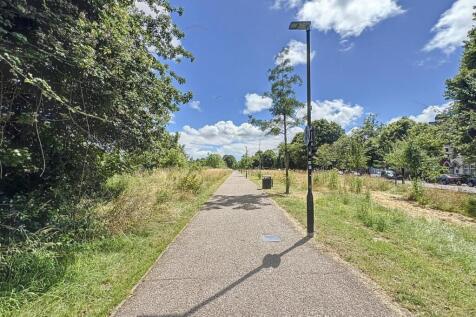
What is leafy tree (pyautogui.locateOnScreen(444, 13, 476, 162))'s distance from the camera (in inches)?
625

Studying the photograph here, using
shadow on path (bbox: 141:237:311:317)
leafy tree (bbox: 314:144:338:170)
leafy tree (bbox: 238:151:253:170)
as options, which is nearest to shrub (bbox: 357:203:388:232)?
shadow on path (bbox: 141:237:311:317)

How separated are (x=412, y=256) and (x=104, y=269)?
18.8 feet

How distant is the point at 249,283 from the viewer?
4.08 meters

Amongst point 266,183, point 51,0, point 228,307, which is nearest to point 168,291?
point 228,307

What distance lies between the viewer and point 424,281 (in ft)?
13.5

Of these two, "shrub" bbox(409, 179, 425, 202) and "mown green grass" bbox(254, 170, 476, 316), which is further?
"shrub" bbox(409, 179, 425, 202)

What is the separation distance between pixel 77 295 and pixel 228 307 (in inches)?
81.1

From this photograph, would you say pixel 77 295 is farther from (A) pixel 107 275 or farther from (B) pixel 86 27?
(B) pixel 86 27

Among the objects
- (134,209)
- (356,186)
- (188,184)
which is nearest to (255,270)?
(134,209)

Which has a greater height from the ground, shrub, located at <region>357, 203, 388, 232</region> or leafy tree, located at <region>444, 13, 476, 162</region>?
leafy tree, located at <region>444, 13, 476, 162</region>

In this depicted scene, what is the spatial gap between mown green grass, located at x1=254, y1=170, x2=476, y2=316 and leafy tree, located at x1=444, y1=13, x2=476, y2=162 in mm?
10028

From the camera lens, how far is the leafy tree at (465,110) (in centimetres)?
1588

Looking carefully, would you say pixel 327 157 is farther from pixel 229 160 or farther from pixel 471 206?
pixel 229 160

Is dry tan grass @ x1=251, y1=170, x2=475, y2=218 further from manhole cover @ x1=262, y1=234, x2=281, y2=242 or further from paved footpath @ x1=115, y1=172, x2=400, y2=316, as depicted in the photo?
paved footpath @ x1=115, y1=172, x2=400, y2=316
